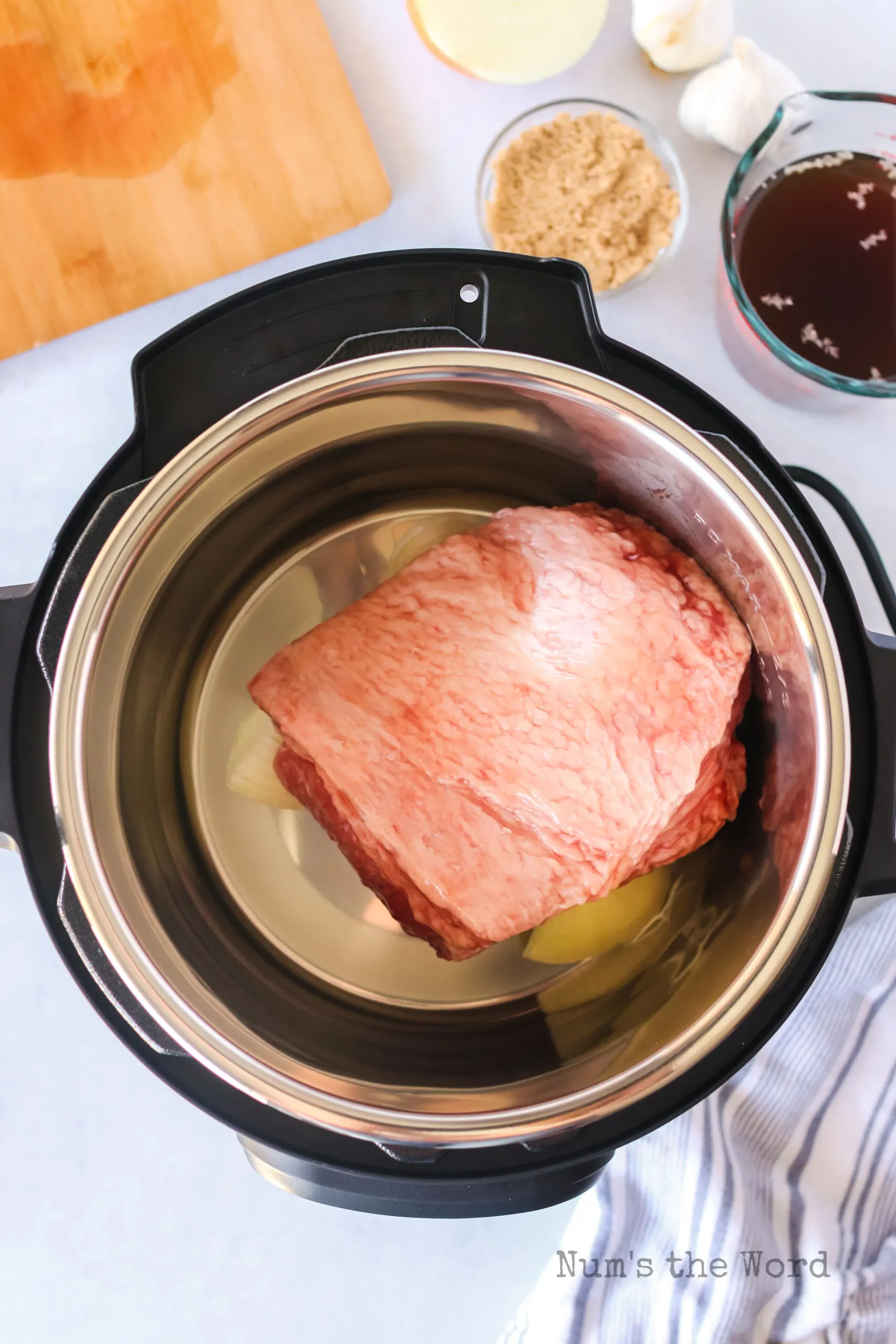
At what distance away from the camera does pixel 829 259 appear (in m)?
0.72

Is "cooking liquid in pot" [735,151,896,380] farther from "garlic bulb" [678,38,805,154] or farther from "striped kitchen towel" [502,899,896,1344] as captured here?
"striped kitchen towel" [502,899,896,1344]

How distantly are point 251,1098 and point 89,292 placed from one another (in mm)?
600

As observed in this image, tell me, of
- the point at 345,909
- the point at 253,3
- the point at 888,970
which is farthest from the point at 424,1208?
the point at 253,3

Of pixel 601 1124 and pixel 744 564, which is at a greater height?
pixel 744 564

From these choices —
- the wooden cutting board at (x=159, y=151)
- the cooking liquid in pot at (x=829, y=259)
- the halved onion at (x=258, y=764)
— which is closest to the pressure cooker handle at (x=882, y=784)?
the cooking liquid in pot at (x=829, y=259)

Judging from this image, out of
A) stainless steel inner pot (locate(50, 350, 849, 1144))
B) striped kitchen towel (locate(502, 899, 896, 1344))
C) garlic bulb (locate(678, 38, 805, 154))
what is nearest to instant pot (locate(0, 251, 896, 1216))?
stainless steel inner pot (locate(50, 350, 849, 1144))

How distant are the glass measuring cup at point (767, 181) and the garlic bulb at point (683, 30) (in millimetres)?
85

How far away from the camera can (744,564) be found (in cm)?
57

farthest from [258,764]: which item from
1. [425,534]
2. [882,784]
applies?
[882,784]

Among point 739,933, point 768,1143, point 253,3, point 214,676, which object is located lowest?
point 768,1143

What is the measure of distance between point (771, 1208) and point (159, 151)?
96 centimetres

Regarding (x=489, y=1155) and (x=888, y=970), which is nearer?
(x=489, y=1155)

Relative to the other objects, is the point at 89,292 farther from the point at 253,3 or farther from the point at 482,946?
the point at 482,946

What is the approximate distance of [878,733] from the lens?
0.57 metres
